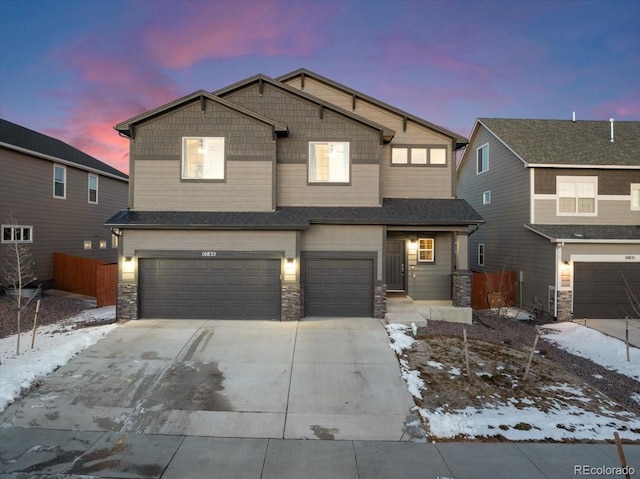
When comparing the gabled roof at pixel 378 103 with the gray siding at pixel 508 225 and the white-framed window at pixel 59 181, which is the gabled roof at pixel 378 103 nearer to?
the gray siding at pixel 508 225

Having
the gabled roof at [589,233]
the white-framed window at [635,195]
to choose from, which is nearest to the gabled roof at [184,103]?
the gabled roof at [589,233]

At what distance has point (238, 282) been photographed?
10.8 m

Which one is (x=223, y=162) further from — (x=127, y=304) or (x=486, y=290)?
(x=486, y=290)

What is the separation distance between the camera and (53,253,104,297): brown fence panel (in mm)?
15406

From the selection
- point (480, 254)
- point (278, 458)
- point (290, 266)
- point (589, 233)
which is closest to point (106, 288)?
point (290, 266)

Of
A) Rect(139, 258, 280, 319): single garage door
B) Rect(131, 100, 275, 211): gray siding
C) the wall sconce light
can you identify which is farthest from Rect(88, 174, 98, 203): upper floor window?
the wall sconce light

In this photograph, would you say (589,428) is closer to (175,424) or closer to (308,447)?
(308,447)

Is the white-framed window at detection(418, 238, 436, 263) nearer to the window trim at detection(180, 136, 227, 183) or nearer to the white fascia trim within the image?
the window trim at detection(180, 136, 227, 183)

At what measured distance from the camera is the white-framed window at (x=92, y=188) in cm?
1934

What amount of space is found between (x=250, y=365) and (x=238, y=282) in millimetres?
3684

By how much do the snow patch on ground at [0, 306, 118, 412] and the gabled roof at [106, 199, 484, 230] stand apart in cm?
322

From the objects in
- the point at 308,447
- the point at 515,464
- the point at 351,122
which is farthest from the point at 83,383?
the point at 351,122

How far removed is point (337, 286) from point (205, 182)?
5.44 meters

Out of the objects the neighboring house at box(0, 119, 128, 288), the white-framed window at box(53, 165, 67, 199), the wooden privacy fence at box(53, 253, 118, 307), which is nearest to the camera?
the neighboring house at box(0, 119, 128, 288)
